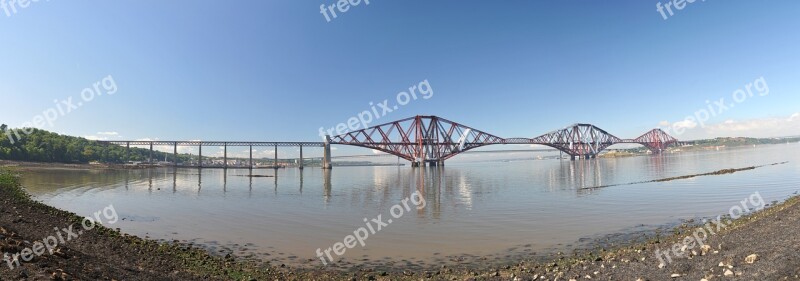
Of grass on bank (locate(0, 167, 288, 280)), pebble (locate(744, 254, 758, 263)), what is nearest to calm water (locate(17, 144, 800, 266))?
grass on bank (locate(0, 167, 288, 280))

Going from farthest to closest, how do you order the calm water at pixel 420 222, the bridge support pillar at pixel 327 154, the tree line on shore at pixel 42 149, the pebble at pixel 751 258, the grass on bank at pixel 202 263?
the bridge support pillar at pixel 327 154
the tree line on shore at pixel 42 149
the calm water at pixel 420 222
the grass on bank at pixel 202 263
the pebble at pixel 751 258

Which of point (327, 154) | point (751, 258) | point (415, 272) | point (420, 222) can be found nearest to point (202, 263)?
point (415, 272)

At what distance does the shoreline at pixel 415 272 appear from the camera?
7734 mm

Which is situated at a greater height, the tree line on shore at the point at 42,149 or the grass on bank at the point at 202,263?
Answer: the tree line on shore at the point at 42,149

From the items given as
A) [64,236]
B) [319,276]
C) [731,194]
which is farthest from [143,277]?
[731,194]

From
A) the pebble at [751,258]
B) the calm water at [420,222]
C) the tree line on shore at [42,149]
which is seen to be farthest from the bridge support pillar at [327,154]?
the pebble at [751,258]

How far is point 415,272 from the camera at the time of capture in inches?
460

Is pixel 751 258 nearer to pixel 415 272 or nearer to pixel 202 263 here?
pixel 415 272

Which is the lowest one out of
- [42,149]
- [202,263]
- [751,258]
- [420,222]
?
[420,222]

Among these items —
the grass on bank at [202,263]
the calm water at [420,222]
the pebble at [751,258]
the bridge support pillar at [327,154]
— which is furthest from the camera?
the bridge support pillar at [327,154]

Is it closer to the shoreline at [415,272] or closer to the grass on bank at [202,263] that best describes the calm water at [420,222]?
the grass on bank at [202,263]

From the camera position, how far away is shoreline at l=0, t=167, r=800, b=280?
25.4 ft

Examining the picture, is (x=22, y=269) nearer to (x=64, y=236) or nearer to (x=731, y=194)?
(x=64, y=236)

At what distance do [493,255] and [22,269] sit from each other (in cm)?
1226
